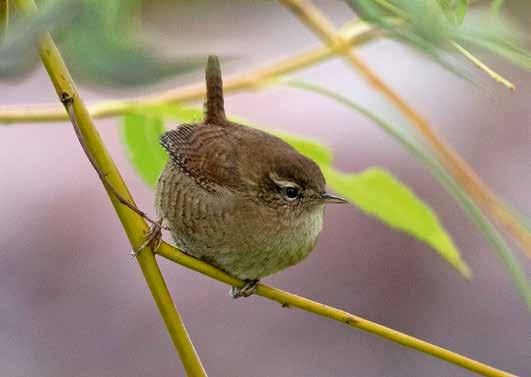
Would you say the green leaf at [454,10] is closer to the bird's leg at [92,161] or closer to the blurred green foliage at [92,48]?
the blurred green foliage at [92,48]

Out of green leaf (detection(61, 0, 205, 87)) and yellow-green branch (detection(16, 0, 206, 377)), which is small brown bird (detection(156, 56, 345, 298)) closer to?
yellow-green branch (detection(16, 0, 206, 377))

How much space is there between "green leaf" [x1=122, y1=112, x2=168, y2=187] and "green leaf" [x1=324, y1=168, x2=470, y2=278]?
30 cm

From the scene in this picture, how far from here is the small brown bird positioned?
2.19 meters

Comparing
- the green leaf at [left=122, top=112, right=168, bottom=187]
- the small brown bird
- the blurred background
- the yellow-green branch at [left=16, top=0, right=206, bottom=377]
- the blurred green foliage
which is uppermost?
the blurred background

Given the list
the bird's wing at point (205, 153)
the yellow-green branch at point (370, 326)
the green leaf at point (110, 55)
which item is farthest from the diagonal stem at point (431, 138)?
the bird's wing at point (205, 153)

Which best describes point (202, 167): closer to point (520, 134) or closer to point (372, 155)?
point (372, 155)

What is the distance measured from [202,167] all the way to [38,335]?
7.56 ft

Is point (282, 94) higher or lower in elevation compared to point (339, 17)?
higher

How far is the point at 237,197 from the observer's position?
241 centimetres

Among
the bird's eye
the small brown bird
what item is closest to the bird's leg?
the small brown bird

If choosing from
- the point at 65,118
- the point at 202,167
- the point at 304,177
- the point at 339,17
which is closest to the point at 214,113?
the point at 202,167

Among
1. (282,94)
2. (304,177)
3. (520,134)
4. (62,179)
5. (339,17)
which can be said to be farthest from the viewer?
(520,134)

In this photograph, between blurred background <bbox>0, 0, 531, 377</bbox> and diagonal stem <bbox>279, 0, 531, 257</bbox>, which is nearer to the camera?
diagonal stem <bbox>279, 0, 531, 257</bbox>

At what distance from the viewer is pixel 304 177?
252 cm
